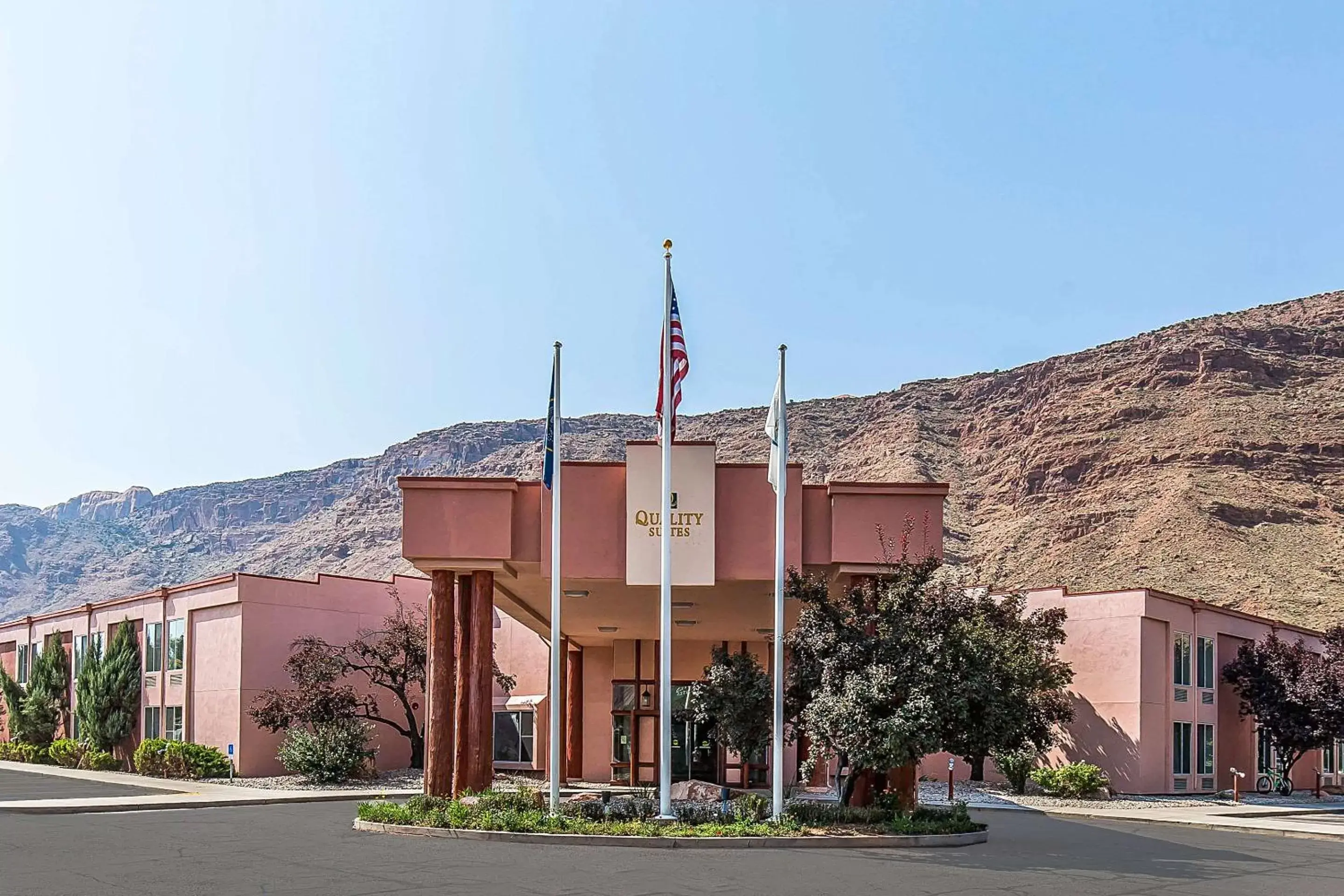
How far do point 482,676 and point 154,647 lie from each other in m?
25.7

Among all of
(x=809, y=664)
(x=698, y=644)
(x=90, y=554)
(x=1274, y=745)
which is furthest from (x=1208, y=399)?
(x=90, y=554)

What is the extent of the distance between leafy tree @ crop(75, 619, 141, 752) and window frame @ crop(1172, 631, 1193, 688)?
34488 mm

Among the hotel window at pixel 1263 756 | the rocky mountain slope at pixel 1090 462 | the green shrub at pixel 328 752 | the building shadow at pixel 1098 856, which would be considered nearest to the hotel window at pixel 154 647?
the green shrub at pixel 328 752

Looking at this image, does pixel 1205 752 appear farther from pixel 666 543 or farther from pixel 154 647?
pixel 154 647

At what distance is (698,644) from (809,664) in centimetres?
1773

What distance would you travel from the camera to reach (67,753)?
4853cm

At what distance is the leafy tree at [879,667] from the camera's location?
21484mm

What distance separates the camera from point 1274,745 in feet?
143

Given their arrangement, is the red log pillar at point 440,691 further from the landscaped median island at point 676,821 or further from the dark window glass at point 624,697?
the dark window glass at point 624,697

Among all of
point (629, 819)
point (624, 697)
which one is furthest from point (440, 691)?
point (624, 697)

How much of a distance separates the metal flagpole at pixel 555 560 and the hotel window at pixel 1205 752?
26.5 m

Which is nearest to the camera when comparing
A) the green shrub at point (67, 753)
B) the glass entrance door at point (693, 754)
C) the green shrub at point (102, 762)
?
the glass entrance door at point (693, 754)

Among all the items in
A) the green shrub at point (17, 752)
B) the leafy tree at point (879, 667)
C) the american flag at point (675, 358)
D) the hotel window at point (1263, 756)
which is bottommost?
the green shrub at point (17, 752)

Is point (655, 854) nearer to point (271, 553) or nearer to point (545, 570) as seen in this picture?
point (545, 570)
